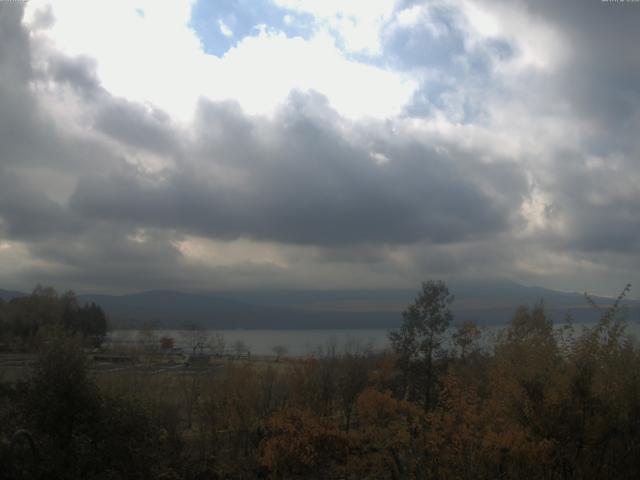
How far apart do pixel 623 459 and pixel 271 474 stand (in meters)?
9.97

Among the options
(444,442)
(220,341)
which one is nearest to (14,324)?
(220,341)

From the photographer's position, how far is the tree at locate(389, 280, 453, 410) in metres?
28.6

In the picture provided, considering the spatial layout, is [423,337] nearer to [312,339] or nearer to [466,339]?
[466,339]

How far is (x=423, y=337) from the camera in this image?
28641 mm

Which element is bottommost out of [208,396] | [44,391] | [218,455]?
[218,455]

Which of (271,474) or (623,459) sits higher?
(623,459)

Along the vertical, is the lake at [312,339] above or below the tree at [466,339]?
below

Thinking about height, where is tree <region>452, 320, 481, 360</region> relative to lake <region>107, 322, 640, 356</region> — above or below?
above

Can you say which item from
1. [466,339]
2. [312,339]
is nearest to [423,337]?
[466,339]

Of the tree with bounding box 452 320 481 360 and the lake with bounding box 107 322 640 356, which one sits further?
the lake with bounding box 107 322 640 356

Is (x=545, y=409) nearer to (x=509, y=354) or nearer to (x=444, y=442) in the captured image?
(x=444, y=442)

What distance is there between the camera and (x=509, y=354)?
18922 mm

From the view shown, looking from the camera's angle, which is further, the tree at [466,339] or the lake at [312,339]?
the lake at [312,339]

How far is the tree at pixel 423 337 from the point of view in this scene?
93.8ft
